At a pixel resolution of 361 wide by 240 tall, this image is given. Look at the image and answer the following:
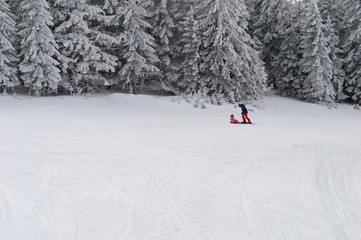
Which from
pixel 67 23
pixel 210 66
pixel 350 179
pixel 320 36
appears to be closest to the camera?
pixel 350 179

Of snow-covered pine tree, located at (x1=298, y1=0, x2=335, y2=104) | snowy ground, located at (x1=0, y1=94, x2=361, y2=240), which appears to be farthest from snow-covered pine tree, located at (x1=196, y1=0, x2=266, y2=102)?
snowy ground, located at (x1=0, y1=94, x2=361, y2=240)

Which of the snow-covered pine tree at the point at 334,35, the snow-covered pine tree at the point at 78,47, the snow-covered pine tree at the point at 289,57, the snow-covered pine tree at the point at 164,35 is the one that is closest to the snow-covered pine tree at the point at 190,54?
the snow-covered pine tree at the point at 164,35

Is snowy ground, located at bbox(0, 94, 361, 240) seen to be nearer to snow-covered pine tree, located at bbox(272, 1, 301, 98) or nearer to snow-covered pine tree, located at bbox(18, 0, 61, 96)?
snow-covered pine tree, located at bbox(18, 0, 61, 96)

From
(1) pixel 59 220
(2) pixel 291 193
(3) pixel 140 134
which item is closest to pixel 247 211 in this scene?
(2) pixel 291 193

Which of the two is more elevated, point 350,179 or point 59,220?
point 350,179

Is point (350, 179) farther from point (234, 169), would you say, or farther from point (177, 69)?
point (177, 69)

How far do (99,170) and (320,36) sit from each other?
2496 centimetres

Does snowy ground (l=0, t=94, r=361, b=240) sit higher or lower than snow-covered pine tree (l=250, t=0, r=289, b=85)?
lower

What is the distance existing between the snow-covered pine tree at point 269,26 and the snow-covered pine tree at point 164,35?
9.33m

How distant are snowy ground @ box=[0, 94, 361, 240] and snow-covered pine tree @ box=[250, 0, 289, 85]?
21043mm

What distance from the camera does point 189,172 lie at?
5934mm

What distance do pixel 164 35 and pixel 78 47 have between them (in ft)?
21.4

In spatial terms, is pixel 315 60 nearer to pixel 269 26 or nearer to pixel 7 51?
pixel 269 26

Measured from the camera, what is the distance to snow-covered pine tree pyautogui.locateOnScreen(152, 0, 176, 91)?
73.0 ft
